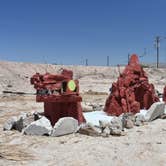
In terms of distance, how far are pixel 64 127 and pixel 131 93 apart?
412cm

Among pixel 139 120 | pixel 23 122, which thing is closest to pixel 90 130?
pixel 23 122

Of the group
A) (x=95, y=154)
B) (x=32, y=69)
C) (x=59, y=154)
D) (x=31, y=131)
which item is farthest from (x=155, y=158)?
Result: (x=32, y=69)

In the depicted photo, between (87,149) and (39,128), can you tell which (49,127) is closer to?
(39,128)

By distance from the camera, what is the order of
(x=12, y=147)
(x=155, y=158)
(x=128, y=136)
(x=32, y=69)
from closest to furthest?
(x=155, y=158) < (x=12, y=147) < (x=128, y=136) < (x=32, y=69)

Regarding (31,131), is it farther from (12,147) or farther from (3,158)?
(3,158)

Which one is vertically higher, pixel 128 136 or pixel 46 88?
pixel 46 88

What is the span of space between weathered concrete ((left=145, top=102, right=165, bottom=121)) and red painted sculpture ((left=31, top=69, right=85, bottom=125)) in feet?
6.94

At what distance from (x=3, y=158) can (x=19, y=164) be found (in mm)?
524

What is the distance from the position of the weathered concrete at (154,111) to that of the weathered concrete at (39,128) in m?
3.46

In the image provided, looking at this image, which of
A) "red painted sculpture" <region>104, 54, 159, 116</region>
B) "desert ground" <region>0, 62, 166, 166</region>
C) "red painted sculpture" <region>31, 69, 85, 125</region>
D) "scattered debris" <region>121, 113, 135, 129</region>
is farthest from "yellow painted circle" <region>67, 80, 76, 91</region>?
"red painted sculpture" <region>104, 54, 159, 116</region>

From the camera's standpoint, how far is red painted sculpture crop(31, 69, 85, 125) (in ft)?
35.8

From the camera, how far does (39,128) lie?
10.2m

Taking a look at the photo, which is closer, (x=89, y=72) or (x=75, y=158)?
(x=75, y=158)

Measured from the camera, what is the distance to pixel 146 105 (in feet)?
46.8
